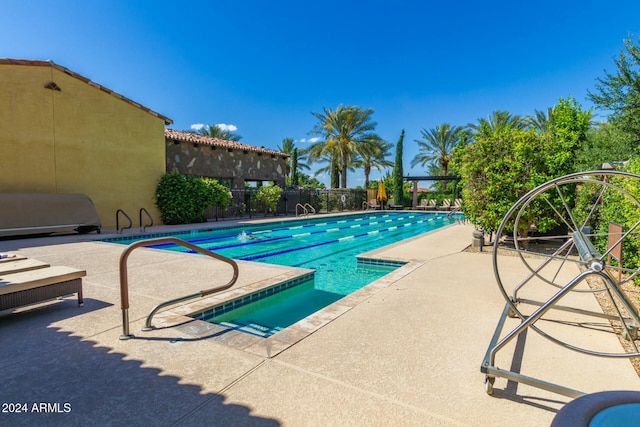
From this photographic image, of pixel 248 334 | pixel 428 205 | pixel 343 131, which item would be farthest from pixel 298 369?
pixel 428 205

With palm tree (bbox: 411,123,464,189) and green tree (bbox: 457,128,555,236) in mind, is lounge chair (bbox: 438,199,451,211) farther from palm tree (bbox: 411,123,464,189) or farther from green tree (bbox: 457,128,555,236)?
green tree (bbox: 457,128,555,236)

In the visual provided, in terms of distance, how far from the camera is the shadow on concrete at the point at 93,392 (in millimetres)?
1961

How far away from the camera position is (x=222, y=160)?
19.8 m

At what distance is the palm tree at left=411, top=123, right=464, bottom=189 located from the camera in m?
29.8

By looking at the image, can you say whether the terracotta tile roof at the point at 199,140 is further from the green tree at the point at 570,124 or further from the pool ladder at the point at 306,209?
the green tree at the point at 570,124

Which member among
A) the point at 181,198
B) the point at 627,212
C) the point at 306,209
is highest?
the point at 181,198

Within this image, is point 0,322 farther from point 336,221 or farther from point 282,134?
point 282,134

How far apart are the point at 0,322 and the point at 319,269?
5599mm

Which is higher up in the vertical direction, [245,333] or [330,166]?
[330,166]

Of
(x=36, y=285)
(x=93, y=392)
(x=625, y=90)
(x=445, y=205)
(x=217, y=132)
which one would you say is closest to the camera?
(x=93, y=392)

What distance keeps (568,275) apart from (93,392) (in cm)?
655

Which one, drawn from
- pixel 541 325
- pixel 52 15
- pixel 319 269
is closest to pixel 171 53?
pixel 52 15

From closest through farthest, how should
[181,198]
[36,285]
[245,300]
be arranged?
[36,285] < [245,300] < [181,198]

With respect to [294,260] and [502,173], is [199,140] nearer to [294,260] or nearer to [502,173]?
[294,260]
